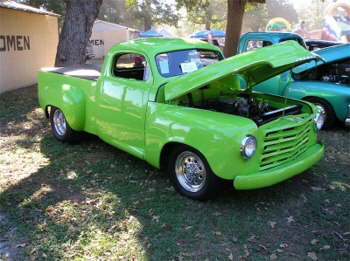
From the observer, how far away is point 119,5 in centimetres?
Result: 5000

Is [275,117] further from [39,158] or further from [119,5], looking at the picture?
[119,5]

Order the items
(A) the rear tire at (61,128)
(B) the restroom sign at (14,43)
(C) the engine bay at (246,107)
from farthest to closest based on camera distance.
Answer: (B) the restroom sign at (14,43), (A) the rear tire at (61,128), (C) the engine bay at (246,107)

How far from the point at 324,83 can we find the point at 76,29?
20.9 feet

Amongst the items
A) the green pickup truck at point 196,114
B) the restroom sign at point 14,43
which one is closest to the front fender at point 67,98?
the green pickup truck at point 196,114

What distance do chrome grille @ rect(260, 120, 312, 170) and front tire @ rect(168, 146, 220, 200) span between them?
0.59m

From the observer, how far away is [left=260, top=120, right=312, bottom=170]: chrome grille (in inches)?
149

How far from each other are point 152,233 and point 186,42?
2799 millimetres

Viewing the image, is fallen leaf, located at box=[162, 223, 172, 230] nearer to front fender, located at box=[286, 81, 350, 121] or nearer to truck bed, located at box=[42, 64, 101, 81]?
truck bed, located at box=[42, 64, 101, 81]

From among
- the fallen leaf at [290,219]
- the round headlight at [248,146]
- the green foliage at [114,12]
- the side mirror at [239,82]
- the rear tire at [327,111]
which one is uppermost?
the green foliage at [114,12]

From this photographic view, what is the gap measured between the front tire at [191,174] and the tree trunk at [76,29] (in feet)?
21.0

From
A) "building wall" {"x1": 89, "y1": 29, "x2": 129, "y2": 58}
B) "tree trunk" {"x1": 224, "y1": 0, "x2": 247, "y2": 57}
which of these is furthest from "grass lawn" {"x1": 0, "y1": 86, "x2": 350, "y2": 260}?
"building wall" {"x1": 89, "y1": 29, "x2": 129, "y2": 58}

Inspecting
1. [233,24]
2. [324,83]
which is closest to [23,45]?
[233,24]

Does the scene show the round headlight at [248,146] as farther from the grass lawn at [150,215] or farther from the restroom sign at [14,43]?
the restroom sign at [14,43]

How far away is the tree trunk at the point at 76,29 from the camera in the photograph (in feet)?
30.4
